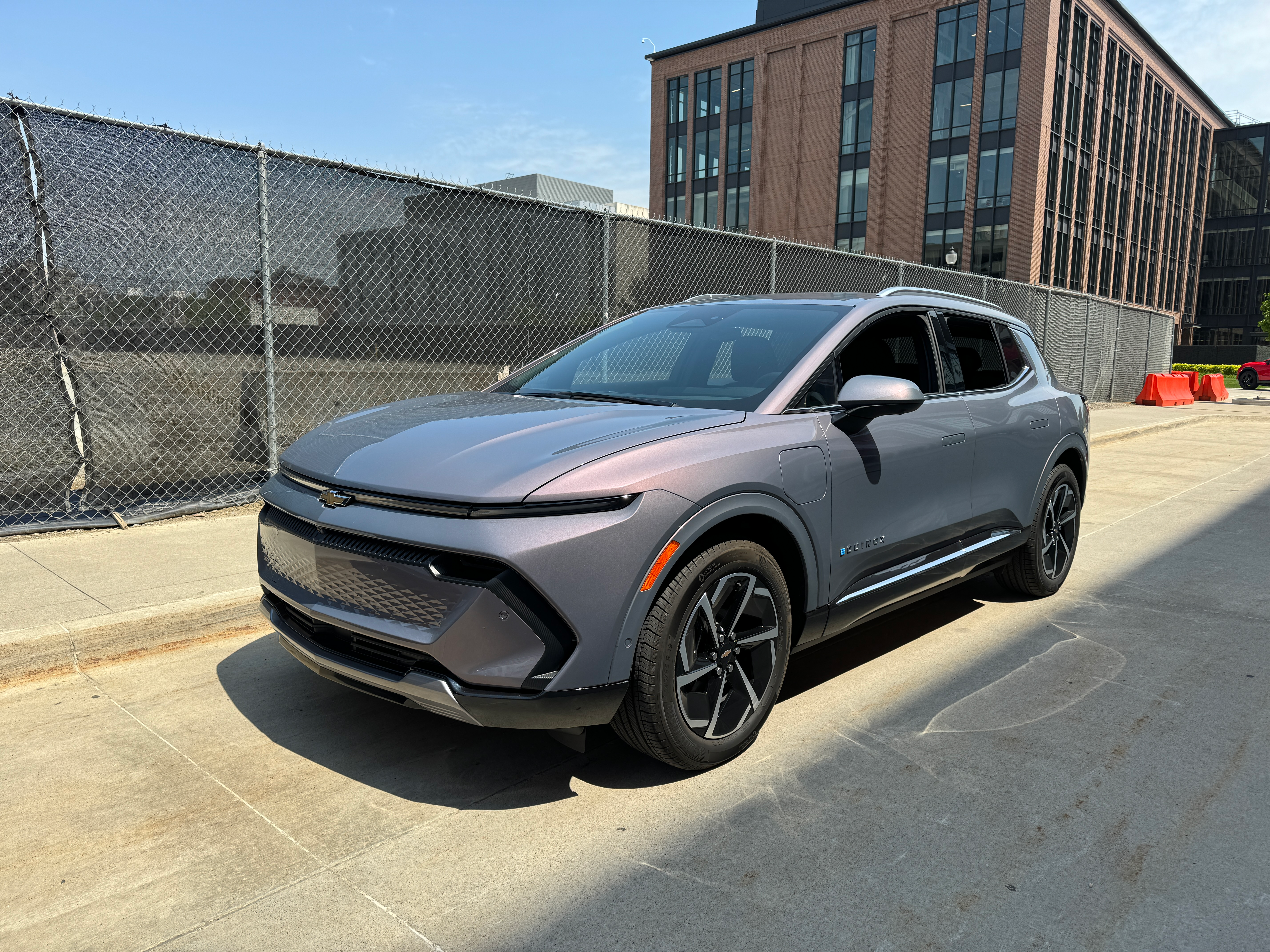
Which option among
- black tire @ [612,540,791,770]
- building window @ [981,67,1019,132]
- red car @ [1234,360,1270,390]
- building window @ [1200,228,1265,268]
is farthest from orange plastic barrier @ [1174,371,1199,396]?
building window @ [1200,228,1265,268]

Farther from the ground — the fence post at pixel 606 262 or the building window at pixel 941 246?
the building window at pixel 941 246

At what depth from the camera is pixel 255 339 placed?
663 centimetres

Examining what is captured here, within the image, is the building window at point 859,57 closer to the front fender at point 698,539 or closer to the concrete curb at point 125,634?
the concrete curb at point 125,634

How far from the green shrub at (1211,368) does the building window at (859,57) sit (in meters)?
25.0

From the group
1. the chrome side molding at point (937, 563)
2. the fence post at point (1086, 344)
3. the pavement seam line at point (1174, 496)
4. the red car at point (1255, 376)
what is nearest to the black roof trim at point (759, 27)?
the red car at point (1255, 376)

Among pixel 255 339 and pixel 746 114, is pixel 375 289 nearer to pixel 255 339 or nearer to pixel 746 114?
pixel 255 339

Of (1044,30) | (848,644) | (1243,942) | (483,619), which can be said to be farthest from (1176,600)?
(1044,30)

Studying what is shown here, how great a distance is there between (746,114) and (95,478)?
53125mm

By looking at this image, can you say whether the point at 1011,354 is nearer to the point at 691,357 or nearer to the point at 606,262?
the point at 691,357

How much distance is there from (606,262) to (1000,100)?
139 ft

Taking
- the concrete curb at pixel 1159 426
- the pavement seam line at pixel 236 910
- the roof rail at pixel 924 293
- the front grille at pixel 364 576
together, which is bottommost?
the pavement seam line at pixel 236 910

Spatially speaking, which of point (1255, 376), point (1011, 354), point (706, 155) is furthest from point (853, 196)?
point (1011, 354)

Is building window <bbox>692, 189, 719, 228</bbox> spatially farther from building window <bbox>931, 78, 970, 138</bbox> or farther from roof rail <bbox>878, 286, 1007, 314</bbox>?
roof rail <bbox>878, 286, 1007, 314</bbox>

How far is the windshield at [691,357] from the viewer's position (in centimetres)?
373
